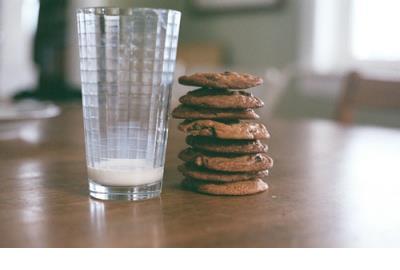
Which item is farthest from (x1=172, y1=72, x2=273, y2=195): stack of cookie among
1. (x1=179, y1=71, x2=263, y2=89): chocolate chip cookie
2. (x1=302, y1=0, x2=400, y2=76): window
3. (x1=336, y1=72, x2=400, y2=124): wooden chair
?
(x1=302, y1=0, x2=400, y2=76): window

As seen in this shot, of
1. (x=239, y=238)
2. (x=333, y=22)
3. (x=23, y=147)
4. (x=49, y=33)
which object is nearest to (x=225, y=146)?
(x=239, y=238)

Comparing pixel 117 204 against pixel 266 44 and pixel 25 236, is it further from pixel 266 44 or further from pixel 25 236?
pixel 266 44

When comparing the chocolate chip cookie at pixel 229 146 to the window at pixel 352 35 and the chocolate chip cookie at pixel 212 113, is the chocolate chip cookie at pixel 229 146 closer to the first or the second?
the chocolate chip cookie at pixel 212 113

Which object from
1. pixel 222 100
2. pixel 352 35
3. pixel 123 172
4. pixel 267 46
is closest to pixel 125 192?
pixel 123 172

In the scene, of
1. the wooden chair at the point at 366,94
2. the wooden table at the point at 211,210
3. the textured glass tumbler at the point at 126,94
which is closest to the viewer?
the wooden table at the point at 211,210

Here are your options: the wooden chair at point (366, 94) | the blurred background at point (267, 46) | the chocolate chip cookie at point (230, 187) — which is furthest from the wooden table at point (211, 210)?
the blurred background at point (267, 46)

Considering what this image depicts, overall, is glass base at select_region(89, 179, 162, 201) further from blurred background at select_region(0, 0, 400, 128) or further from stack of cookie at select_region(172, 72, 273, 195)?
blurred background at select_region(0, 0, 400, 128)
